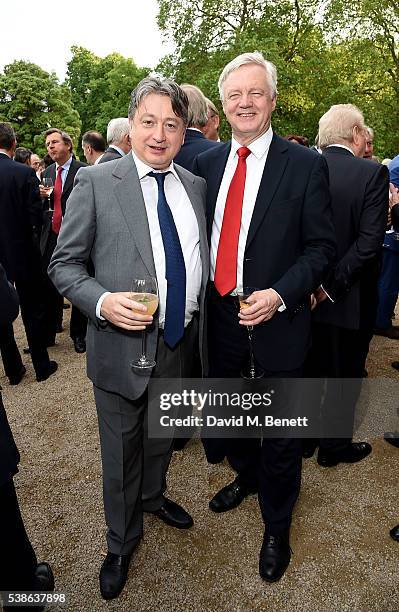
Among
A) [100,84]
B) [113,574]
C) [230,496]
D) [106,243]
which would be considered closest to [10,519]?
[113,574]

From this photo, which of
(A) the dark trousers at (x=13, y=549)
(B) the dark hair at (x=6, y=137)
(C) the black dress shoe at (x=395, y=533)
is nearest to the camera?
(A) the dark trousers at (x=13, y=549)

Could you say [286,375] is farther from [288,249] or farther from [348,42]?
[348,42]

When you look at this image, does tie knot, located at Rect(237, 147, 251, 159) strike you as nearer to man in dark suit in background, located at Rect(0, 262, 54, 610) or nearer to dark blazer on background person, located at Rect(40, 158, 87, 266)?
man in dark suit in background, located at Rect(0, 262, 54, 610)

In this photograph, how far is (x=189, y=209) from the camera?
226 cm

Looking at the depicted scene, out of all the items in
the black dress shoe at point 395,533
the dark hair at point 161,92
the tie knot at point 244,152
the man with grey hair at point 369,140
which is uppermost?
the dark hair at point 161,92

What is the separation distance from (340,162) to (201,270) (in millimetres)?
1378

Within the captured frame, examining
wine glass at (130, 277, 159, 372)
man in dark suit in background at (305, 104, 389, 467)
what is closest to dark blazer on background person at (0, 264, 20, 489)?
wine glass at (130, 277, 159, 372)

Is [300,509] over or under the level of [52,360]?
over

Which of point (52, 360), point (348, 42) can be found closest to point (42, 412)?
point (52, 360)

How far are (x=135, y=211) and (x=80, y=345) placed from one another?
4064 mm

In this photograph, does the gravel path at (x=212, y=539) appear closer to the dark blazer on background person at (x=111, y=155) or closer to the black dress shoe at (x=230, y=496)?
the black dress shoe at (x=230, y=496)

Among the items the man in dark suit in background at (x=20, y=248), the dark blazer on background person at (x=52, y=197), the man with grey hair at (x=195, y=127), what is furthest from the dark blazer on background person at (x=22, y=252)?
the man with grey hair at (x=195, y=127)

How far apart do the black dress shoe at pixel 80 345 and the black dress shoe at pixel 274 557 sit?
149 inches

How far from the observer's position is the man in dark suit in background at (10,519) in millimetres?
1752
